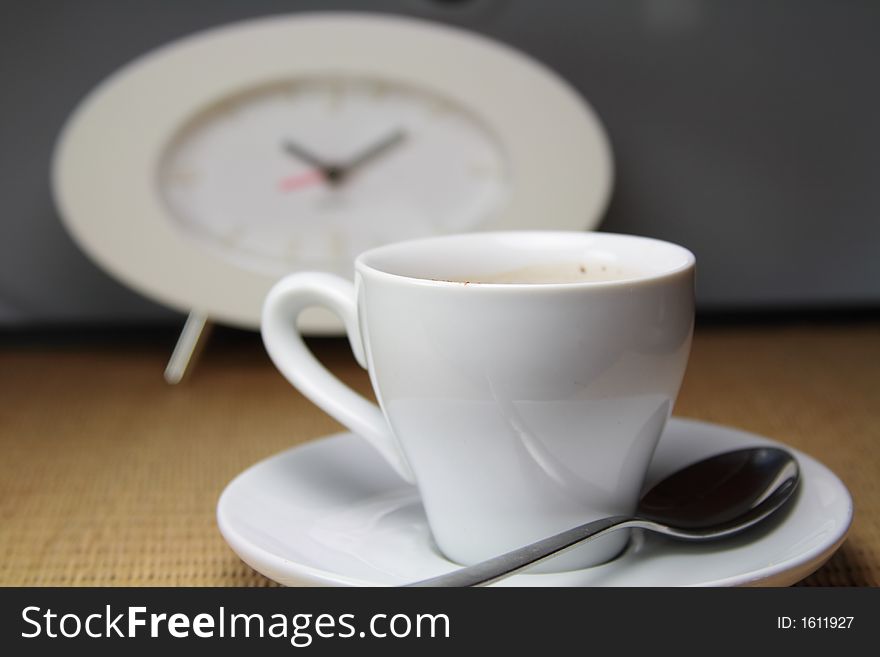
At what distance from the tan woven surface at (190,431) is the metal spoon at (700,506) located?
0.03 metres

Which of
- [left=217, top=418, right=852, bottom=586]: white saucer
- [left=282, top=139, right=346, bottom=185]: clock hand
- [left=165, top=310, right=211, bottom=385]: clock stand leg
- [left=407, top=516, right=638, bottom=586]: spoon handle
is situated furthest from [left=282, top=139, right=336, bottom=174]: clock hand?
[left=407, top=516, right=638, bottom=586]: spoon handle

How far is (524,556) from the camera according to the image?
304mm

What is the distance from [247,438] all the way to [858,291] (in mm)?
526

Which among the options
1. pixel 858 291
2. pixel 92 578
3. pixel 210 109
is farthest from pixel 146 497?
pixel 858 291

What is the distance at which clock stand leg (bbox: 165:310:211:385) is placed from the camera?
2.20 feet

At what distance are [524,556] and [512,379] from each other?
54 millimetres

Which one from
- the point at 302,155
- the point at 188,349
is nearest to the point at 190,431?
the point at 188,349

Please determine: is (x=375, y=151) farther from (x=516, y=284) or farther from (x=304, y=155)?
(x=516, y=284)

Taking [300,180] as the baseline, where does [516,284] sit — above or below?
above

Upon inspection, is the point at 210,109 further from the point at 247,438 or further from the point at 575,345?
the point at 575,345

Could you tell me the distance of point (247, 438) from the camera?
0.55 m

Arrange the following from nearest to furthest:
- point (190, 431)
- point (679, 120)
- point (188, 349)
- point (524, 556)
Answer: point (524, 556), point (190, 431), point (188, 349), point (679, 120)

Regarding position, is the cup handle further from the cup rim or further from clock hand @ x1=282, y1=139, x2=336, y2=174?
clock hand @ x1=282, y1=139, x2=336, y2=174

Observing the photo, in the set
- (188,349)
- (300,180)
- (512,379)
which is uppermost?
(512,379)
